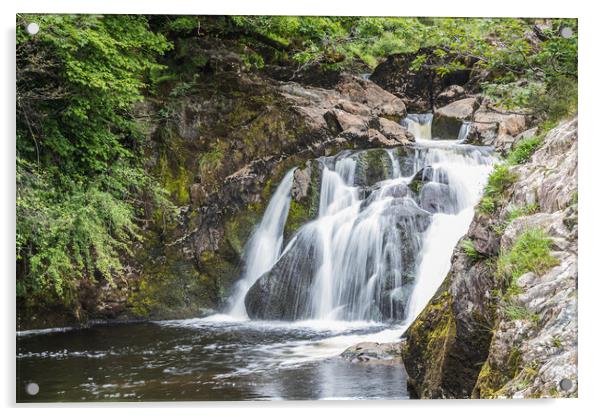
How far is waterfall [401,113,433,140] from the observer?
6.34m

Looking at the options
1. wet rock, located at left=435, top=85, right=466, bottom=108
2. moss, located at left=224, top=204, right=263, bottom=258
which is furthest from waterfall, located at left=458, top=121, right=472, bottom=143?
moss, located at left=224, top=204, right=263, bottom=258

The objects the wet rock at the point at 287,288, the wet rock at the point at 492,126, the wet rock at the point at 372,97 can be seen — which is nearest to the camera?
the wet rock at the point at 492,126

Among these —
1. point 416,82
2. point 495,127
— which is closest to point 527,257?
point 495,127

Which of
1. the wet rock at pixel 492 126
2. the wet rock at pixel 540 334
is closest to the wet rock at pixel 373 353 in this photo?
the wet rock at pixel 540 334

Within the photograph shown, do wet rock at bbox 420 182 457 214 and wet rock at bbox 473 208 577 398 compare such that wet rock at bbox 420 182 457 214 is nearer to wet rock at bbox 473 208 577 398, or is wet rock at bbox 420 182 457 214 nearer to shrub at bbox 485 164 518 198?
shrub at bbox 485 164 518 198

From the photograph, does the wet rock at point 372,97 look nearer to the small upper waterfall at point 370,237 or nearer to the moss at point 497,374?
the small upper waterfall at point 370,237

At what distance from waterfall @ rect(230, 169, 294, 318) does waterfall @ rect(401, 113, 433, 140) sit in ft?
4.53

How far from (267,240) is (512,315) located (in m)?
3.54

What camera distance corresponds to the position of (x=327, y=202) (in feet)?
21.7

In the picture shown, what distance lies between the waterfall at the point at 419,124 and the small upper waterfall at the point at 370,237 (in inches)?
0.4

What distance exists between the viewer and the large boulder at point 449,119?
20.0ft

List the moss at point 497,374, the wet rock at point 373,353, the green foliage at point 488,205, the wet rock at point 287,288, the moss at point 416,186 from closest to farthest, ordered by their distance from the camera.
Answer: the moss at point 497,374
the green foliage at point 488,205
the wet rock at point 373,353
the wet rock at point 287,288
the moss at point 416,186

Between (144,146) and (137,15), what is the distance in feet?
6.20
